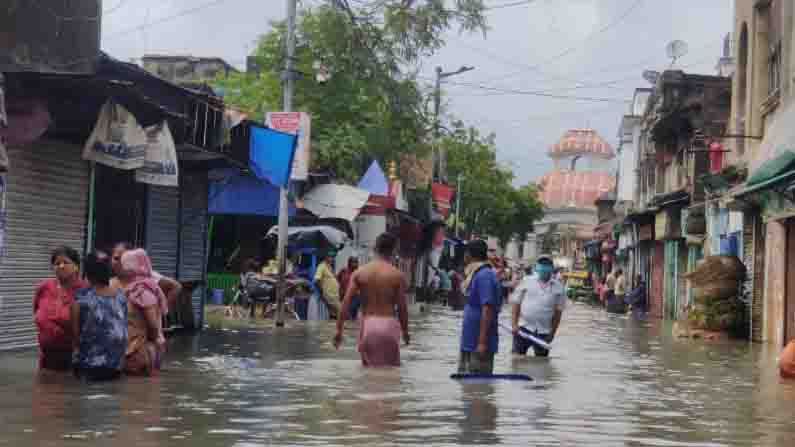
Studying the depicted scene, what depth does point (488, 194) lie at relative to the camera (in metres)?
88.9

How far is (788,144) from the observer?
925 inches

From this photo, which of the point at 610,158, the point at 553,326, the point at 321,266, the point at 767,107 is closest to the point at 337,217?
the point at 321,266

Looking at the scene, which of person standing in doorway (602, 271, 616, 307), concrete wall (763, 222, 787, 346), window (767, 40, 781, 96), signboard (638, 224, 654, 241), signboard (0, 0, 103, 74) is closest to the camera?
signboard (0, 0, 103, 74)

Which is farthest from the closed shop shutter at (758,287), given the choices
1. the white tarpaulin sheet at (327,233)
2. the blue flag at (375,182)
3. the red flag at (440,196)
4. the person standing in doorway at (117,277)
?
the red flag at (440,196)

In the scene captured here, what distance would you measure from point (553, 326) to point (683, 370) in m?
1.87

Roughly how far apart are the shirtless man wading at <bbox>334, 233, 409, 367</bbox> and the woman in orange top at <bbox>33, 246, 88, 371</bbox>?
2649 millimetres

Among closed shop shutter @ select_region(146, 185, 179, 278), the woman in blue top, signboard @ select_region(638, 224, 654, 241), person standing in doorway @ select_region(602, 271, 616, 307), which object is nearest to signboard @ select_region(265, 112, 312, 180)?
closed shop shutter @ select_region(146, 185, 179, 278)

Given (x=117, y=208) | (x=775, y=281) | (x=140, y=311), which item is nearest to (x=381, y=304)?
(x=140, y=311)

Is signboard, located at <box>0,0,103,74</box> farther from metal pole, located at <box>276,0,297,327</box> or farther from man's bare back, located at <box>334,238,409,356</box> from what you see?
metal pole, located at <box>276,0,297,327</box>

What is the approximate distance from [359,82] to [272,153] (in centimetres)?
1828

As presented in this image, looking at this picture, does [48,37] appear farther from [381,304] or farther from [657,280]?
[657,280]

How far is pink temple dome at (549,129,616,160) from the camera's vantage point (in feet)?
602

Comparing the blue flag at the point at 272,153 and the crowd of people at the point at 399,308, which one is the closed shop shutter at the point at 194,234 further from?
the crowd of people at the point at 399,308

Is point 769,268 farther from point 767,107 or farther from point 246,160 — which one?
point 246,160
